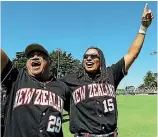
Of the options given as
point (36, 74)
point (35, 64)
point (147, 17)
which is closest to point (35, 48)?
point (35, 64)

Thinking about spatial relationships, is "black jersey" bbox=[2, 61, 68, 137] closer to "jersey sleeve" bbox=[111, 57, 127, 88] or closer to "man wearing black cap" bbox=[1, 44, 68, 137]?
"man wearing black cap" bbox=[1, 44, 68, 137]

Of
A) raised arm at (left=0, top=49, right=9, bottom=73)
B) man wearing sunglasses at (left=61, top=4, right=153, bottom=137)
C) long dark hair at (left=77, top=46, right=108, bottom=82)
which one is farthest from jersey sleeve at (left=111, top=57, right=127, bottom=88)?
raised arm at (left=0, top=49, right=9, bottom=73)

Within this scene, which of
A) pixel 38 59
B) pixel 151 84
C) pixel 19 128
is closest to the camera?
pixel 19 128

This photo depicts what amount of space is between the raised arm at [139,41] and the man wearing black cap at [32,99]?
1388mm

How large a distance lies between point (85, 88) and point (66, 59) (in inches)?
3202

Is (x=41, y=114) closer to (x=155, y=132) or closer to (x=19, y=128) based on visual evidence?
(x=19, y=128)

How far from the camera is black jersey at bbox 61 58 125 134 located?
4.00 m

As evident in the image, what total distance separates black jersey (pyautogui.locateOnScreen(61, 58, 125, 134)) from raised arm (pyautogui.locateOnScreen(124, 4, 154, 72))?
1.17 ft

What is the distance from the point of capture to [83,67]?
4391 mm

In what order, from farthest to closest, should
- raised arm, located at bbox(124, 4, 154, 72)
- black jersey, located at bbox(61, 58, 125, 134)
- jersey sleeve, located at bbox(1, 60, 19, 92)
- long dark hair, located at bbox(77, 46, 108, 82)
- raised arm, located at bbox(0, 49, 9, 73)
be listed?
raised arm, located at bbox(124, 4, 154, 72)
long dark hair, located at bbox(77, 46, 108, 82)
black jersey, located at bbox(61, 58, 125, 134)
jersey sleeve, located at bbox(1, 60, 19, 92)
raised arm, located at bbox(0, 49, 9, 73)

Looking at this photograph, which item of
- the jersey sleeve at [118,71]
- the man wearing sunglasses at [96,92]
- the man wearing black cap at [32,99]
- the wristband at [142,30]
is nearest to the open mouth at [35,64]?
the man wearing black cap at [32,99]

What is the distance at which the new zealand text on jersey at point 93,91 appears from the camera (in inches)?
161

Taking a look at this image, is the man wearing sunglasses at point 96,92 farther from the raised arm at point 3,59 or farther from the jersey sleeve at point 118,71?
the raised arm at point 3,59

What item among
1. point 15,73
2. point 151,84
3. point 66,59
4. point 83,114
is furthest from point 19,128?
point 151,84
